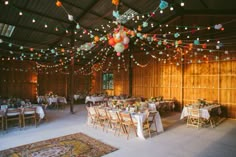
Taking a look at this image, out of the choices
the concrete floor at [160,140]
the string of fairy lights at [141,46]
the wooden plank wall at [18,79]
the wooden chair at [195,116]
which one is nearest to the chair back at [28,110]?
the concrete floor at [160,140]

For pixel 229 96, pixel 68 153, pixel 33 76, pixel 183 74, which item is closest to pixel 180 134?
pixel 68 153

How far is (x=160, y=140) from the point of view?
480cm

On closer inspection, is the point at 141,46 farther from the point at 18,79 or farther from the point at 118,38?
the point at 18,79

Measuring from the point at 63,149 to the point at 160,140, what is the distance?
2647 millimetres

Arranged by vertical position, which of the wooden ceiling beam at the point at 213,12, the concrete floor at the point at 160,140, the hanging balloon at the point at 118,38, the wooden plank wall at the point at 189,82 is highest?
the wooden ceiling beam at the point at 213,12

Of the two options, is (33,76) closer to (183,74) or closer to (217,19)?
(183,74)

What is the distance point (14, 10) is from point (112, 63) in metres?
8.32

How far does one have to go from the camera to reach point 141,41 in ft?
38.0

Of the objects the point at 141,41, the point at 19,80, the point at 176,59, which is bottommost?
the point at 19,80

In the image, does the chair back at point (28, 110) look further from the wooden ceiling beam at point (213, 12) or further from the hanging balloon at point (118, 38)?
the wooden ceiling beam at point (213, 12)

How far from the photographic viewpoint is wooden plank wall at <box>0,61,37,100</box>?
11016 mm

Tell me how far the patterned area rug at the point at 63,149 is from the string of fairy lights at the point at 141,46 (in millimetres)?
2674

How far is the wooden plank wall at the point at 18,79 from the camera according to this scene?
1102 cm

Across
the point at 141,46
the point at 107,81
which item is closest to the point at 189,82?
the point at 141,46
